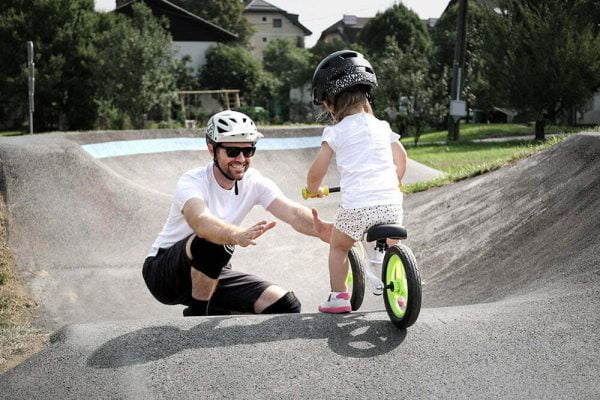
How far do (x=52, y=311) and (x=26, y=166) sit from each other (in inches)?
149

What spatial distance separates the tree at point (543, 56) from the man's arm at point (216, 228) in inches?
931

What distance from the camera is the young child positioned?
5.24 metres

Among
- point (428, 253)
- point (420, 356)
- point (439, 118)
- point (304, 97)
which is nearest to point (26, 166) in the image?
point (428, 253)

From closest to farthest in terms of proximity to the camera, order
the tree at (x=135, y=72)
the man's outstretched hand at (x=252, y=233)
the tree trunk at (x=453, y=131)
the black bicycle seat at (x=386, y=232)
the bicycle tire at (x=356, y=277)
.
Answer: the man's outstretched hand at (x=252, y=233) < the black bicycle seat at (x=386, y=232) < the bicycle tire at (x=356, y=277) < the tree trunk at (x=453, y=131) < the tree at (x=135, y=72)

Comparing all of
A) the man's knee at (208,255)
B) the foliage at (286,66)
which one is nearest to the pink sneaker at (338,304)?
the man's knee at (208,255)

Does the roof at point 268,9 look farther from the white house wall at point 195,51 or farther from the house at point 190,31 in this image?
the white house wall at point 195,51

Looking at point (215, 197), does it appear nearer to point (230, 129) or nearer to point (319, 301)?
point (230, 129)

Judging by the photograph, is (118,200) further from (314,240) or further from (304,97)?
(304,97)

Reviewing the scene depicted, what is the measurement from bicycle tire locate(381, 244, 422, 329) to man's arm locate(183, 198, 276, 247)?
0.90 meters

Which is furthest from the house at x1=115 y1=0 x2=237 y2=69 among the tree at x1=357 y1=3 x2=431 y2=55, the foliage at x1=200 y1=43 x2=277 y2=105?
the tree at x1=357 y1=3 x2=431 y2=55

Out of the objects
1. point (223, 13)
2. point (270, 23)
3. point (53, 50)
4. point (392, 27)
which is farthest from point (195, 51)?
point (270, 23)

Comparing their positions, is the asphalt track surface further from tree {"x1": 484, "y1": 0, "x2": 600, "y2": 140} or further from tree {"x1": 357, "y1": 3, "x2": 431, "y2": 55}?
tree {"x1": 357, "y1": 3, "x2": 431, "y2": 55}

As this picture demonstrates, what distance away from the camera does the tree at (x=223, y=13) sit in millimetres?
85375

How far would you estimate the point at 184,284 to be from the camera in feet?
19.2
